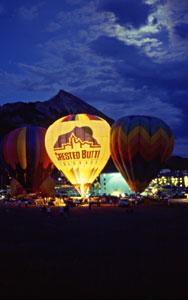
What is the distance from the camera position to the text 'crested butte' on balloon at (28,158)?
59375 millimetres

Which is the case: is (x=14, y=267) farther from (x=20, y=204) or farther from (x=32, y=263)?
(x=20, y=204)

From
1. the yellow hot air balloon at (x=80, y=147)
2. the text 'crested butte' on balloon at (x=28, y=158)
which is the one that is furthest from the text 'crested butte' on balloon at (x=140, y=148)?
the text 'crested butte' on balloon at (x=28, y=158)

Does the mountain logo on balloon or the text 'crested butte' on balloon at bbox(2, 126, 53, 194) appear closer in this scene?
the mountain logo on balloon

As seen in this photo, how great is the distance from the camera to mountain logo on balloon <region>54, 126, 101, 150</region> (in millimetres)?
52594

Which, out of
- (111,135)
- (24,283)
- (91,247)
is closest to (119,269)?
(24,283)

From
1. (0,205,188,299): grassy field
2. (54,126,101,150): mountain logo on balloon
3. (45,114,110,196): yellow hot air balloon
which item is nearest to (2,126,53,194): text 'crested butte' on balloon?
(45,114,110,196): yellow hot air balloon

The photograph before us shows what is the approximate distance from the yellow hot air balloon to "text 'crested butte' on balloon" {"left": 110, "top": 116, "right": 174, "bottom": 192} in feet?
7.19

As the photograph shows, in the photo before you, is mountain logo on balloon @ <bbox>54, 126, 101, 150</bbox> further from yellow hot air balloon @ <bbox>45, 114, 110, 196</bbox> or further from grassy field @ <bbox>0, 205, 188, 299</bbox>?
grassy field @ <bbox>0, 205, 188, 299</bbox>

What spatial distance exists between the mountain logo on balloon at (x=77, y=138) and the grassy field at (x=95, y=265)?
3207cm

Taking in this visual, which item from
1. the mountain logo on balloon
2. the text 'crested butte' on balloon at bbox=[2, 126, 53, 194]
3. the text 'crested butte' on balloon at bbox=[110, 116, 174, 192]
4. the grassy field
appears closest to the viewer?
the grassy field

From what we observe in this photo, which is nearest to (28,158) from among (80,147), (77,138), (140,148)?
(77,138)

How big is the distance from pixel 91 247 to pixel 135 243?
1.71 m

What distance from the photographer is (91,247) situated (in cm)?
1602

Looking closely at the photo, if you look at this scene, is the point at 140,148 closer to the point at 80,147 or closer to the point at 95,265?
the point at 80,147
